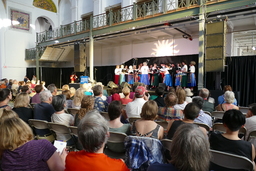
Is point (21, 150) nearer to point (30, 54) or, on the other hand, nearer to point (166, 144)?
point (166, 144)

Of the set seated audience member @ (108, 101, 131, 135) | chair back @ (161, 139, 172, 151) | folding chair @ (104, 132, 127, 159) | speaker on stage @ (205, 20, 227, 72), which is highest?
speaker on stage @ (205, 20, 227, 72)

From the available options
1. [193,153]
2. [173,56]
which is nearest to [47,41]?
[173,56]

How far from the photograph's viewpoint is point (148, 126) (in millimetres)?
2029

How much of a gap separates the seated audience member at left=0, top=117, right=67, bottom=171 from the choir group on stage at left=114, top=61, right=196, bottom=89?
27.1 feet

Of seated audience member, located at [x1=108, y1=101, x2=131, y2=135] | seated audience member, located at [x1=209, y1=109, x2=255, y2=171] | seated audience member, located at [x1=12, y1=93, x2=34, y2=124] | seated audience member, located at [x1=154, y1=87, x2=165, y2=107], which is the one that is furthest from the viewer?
seated audience member, located at [x1=154, y1=87, x2=165, y2=107]

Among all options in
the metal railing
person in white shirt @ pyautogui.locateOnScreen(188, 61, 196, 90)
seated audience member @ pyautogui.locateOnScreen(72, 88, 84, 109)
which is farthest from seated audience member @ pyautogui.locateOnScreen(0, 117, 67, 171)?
the metal railing

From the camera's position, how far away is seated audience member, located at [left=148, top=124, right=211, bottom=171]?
3.12ft

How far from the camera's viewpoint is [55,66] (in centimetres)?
1759

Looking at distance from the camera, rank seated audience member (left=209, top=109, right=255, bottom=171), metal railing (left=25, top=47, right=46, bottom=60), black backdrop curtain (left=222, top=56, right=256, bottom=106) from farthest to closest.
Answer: metal railing (left=25, top=47, right=46, bottom=60)
black backdrop curtain (left=222, top=56, right=256, bottom=106)
seated audience member (left=209, top=109, right=255, bottom=171)

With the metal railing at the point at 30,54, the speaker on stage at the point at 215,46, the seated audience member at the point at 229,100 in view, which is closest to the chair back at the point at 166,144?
the seated audience member at the point at 229,100

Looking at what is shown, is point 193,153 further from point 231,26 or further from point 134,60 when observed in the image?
point 134,60

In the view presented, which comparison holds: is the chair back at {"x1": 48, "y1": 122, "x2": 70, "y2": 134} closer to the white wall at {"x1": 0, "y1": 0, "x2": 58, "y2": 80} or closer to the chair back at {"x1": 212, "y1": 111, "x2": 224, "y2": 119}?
the chair back at {"x1": 212, "y1": 111, "x2": 224, "y2": 119}

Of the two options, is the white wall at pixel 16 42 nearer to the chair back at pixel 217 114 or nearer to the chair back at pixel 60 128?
the chair back at pixel 60 128

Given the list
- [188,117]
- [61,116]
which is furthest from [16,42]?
[188,117]
